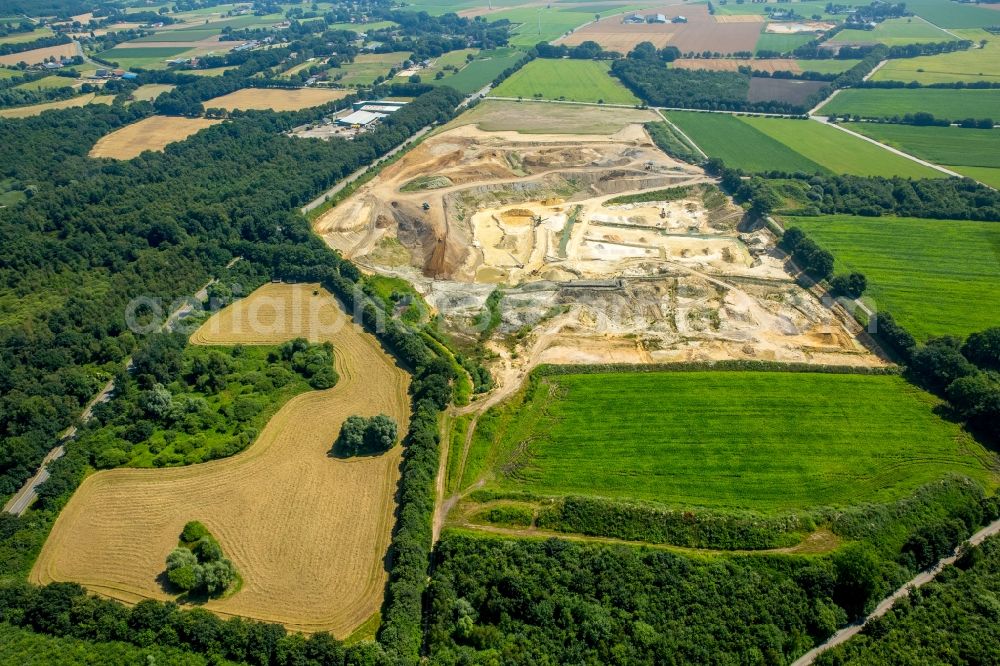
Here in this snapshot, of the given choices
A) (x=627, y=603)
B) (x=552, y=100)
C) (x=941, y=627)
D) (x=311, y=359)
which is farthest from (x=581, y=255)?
(x=552, y=100)

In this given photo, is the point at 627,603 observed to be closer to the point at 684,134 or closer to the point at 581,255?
the point at 581,255

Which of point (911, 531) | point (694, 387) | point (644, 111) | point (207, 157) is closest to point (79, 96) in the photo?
point (207, 157)

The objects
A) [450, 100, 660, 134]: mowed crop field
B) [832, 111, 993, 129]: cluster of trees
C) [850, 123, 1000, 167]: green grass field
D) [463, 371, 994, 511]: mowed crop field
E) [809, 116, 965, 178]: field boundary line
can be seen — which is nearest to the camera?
[463, 371, 994, 511]: mowed crop field

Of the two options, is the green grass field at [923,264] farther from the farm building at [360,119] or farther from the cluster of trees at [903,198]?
the farm building at [360,119]

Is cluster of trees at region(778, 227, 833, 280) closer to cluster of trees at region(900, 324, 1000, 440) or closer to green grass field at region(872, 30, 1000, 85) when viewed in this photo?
cluster of trees at region(900, 324, 1000, 440)

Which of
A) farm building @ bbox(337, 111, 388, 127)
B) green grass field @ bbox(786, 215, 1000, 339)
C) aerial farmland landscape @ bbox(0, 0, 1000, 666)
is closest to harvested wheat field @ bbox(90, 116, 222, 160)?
aerial farmland landscape @ bbox(0, 0, 1000, 666)

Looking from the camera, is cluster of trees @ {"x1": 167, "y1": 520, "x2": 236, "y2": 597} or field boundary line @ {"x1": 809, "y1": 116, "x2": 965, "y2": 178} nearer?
cluster of trees @ {"x1": 167, "y1": 520, "x2": 236, "y2": 597}
